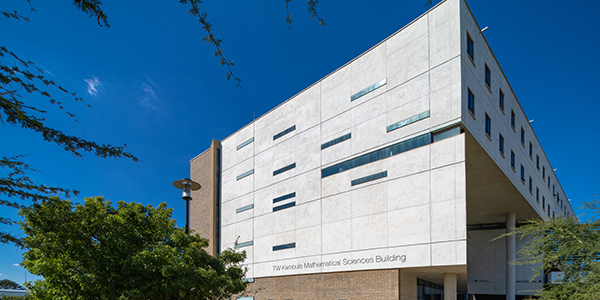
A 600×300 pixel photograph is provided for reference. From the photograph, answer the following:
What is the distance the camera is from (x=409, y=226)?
72.6 feet

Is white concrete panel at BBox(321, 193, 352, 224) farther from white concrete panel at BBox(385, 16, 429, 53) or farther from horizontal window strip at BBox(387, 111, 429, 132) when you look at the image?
white concrete panel at BBox(385, 16, 429, 53)

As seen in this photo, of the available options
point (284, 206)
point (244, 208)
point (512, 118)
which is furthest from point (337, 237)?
point (512, 118)

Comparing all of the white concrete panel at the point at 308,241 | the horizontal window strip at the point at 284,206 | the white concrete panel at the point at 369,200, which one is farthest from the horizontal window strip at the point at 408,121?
the horizontal window strip at the point at 284,206

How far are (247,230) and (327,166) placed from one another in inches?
486

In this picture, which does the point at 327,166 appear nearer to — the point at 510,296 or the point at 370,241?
the point at 370,241

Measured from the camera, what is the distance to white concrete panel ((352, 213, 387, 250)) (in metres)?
23.5

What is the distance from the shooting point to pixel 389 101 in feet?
81.1

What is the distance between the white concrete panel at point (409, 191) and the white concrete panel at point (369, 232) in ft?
4.24

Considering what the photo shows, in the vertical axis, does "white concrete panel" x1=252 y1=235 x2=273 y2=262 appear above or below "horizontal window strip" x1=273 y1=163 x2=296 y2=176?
below

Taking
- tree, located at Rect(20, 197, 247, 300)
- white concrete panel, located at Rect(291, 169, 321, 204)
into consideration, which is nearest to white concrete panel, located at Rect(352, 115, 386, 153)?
white concrete panel, located at Rect(291, 169, 321, 204)

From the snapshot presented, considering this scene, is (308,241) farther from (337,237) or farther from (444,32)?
(444,32)

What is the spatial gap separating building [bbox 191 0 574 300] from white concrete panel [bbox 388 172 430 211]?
0.22ft

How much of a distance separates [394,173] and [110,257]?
17318 millimetres

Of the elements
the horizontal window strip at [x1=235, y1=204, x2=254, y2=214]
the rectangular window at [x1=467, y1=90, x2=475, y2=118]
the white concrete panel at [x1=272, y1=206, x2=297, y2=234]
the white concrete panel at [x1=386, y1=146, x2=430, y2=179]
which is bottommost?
the white concrete panel at [x1=272, y1=206, x2=297, y2=234]
